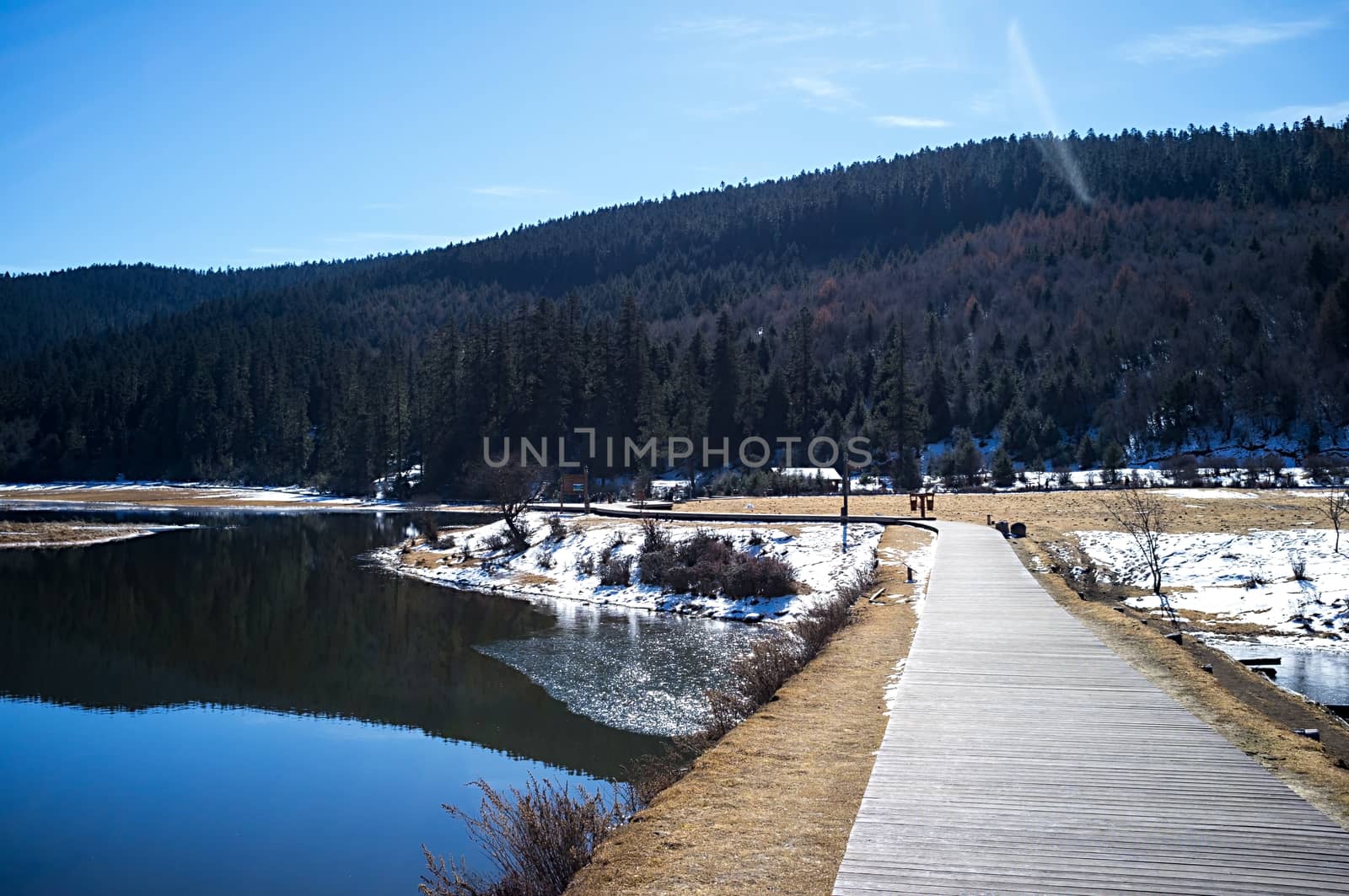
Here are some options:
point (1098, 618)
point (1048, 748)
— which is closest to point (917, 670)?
point (1048, 748)

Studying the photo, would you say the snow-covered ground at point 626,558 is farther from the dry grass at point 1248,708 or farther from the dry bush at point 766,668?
the dry grass at point 1248,708

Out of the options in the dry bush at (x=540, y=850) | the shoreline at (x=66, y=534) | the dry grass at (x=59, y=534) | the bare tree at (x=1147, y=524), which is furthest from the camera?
the dry grass at (x=59, y=534)

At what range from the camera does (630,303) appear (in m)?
77.7

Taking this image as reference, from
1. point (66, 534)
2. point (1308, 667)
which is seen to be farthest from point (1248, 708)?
point (66, 534)

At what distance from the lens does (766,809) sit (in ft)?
26.2

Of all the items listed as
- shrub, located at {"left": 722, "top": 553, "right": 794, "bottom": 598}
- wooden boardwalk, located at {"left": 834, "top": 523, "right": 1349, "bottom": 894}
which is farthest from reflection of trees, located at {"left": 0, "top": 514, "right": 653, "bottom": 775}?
wooden boardwalk, located at {"left": 834, "top": 523, "right": 1349, "bottom": 894}

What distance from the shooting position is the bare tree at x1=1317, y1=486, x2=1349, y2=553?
87.7 ft

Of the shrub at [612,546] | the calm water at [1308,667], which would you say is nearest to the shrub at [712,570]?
the shrub at [612,546]

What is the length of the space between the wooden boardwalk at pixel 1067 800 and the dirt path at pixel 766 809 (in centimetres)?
38

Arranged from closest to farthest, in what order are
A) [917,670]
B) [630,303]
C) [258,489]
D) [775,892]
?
[775,892], [917,670], [630,303], [258,489]

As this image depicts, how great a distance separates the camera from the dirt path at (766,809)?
6.64 metres

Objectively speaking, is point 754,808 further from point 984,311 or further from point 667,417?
point 984,311

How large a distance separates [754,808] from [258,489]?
104 m

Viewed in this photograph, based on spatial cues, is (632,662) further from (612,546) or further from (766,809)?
(612,546)
